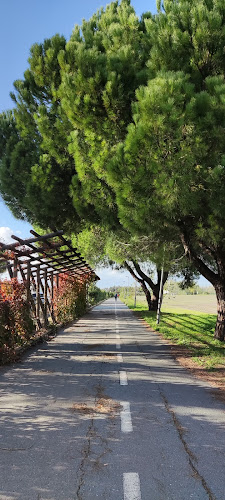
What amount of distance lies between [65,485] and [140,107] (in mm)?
6016

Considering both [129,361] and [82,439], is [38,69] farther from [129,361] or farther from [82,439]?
[82,439]

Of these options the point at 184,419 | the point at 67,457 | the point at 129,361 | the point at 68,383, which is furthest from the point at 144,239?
the point at 67,457

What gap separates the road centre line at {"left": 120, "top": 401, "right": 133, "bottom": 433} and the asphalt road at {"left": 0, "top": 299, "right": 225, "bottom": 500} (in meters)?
0.01

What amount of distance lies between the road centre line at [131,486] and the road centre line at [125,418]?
1181 millimetres

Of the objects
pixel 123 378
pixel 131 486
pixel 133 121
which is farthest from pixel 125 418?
pixel 133 121

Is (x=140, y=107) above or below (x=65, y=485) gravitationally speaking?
above

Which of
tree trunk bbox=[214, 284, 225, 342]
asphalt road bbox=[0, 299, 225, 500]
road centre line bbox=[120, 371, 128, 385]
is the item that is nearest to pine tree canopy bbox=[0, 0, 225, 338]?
tree trunk bbox=[214, 284, 225, 342]

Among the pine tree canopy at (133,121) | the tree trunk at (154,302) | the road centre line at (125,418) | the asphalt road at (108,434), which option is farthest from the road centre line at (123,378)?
the tree trunk at (154,302)

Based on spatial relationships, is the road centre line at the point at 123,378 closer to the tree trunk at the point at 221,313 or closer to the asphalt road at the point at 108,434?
the asphalt road at the point at 108,434

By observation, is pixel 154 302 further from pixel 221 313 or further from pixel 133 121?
pixel 133 121

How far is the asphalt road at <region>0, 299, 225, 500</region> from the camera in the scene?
130 inches

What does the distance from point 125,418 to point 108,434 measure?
646 mm

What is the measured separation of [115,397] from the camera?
20.3 feet

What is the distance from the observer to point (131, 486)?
129 inches
